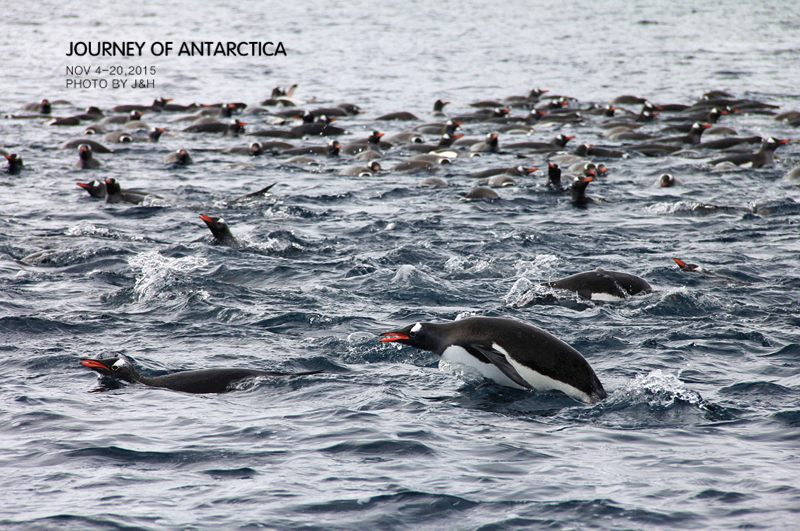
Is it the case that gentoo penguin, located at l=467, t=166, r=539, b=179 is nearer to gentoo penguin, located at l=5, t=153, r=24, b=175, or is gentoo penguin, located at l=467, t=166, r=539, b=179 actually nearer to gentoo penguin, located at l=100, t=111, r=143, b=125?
gentoo penguin, located at l=5, t=153, r=24, b=175

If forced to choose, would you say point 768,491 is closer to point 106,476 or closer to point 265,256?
point 106,476

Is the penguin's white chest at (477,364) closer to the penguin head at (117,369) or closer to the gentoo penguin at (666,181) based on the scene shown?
the penguin head at (117,369)

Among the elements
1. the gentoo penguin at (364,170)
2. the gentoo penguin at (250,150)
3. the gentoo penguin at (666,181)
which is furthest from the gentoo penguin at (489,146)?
the gentoo penguin at (250,150)

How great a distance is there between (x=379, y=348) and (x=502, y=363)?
5.38ft

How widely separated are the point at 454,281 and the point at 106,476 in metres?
5.78

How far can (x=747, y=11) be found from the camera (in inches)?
2318

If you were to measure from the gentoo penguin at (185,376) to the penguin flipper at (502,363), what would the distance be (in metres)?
1.72

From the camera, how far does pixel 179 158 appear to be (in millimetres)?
18641

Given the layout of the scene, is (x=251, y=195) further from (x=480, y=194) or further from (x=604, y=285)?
(x=604, y=285)

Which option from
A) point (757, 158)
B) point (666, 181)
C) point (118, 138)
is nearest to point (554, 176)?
point (666, 181)

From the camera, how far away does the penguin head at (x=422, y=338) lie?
7378mm

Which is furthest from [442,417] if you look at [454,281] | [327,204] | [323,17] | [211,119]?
[323,17]

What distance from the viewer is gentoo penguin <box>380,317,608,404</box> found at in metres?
6.60

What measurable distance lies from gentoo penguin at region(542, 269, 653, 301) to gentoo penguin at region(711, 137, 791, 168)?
9.65 m
